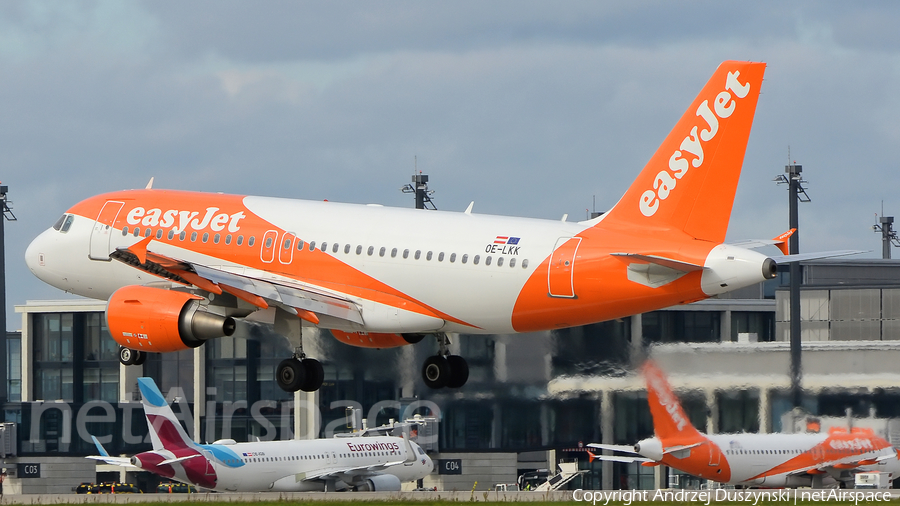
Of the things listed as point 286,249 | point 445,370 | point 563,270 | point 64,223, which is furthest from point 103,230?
point 563,270

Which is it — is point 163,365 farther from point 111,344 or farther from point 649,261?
point 649,261

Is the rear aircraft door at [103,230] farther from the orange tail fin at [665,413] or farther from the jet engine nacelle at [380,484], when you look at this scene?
the jet engine nacelle at [380,484]

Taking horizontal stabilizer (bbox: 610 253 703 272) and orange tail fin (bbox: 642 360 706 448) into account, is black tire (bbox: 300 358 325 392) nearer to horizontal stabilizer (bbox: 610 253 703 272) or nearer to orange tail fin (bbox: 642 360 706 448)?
horizontal stabilizer (bbox: 610 253 703 272)

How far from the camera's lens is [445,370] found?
40719 millimetres

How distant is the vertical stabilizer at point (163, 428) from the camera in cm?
6397

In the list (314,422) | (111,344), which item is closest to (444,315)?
(314,422)

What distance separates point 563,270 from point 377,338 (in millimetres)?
8436

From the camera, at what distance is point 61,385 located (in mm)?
90125

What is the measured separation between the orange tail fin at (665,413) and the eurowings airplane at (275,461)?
1454cm

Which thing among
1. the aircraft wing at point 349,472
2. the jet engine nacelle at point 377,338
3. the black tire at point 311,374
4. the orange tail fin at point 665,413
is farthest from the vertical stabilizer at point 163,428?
the black tire at point 311,374

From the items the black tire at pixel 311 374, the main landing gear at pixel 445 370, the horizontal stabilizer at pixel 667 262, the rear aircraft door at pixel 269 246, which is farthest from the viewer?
the main landing gear at pixel 445 370

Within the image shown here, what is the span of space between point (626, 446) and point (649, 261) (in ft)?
89.1

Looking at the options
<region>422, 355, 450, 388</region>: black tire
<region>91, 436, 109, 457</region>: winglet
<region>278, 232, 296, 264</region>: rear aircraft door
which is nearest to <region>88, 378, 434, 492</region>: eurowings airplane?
<region>91, 436, 109, 457</region>: winglet

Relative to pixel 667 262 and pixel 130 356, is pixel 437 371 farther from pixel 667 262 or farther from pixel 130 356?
pixel 667 262
